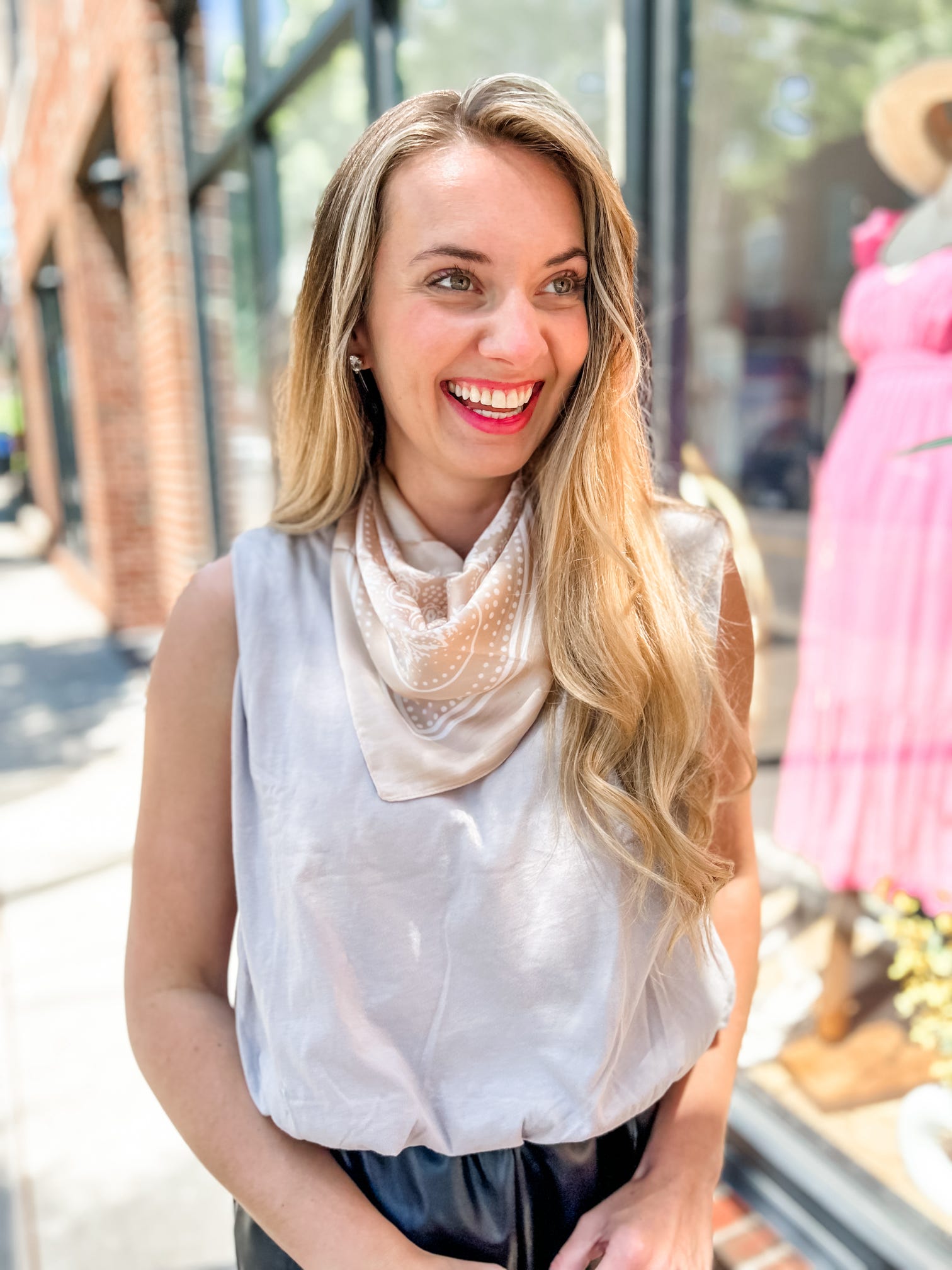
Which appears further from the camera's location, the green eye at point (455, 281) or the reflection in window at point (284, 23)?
the reflection in window at point (284, 23)

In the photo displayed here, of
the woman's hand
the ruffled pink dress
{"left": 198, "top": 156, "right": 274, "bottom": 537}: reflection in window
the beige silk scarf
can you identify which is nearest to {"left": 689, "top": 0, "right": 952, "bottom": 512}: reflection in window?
the ruffled pink dress

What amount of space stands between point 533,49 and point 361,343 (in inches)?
85.2

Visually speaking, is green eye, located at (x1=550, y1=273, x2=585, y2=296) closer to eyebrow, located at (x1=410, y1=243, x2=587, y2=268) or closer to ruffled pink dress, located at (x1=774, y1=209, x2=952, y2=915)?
eyebrow, located at (x1=410, y1=243, x2=587, y2=268)

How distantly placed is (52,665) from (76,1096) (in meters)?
5.08

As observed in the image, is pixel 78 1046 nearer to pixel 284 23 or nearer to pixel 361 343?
pixel 361 343

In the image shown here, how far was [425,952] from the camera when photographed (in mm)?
1082

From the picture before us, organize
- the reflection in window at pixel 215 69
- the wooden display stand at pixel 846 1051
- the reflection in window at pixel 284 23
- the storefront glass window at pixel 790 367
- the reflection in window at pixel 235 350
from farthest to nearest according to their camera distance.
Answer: the reflection in window at pixel 235 350 < the reflection in window at pixel 215 69 < the reflection in window at pixel 284 23 < the storefront glass window at pixel 790 367 < the wooden display stand at pixel 846 1051

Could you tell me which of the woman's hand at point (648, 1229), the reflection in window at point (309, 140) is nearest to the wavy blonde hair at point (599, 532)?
the woman's hand at point (648, 1229)

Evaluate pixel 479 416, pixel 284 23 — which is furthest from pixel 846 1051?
pixel 284 23

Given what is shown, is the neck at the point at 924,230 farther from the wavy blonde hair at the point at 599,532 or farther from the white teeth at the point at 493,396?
the white teeth at the point at 493,396

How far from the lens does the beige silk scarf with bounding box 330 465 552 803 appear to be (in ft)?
3.55

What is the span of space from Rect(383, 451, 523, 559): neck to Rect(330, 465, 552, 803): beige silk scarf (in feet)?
0.18

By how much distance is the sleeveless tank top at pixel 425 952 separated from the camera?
1.06 m

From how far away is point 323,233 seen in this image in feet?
3.77
